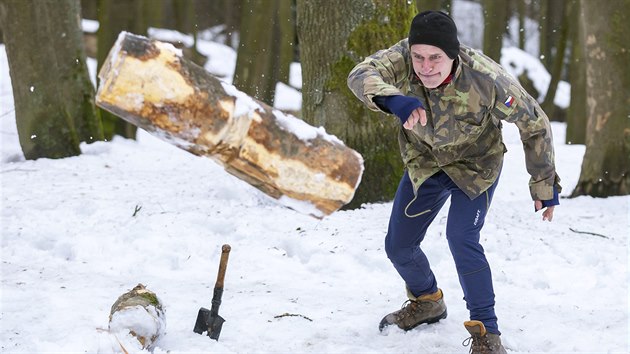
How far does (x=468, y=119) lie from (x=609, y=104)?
Result: 16.3 feet

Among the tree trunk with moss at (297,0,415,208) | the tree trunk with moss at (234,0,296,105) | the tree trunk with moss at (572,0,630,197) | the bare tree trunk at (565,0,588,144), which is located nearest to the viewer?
the tree trunk with moss at (297,0,415,208)

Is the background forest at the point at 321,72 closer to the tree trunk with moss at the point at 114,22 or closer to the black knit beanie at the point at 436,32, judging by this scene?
the tree trunk with moss at the point at 114,22

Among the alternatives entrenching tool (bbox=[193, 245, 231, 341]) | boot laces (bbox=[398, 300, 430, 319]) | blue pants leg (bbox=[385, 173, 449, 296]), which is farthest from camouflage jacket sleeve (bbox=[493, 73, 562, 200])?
entrenching tool (bbox=[193, 245, 231, 341])

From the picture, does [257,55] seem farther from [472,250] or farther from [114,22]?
[472,250]

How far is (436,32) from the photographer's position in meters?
3.65

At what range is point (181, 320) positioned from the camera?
4.45m

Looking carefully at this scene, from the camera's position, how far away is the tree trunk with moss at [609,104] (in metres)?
8.25

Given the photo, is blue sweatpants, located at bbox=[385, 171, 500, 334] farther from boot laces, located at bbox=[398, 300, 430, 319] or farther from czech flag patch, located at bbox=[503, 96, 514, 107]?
czech flag patch, located at bbox=[503, 96, 514, 107]

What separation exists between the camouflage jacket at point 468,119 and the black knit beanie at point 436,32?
0.17m

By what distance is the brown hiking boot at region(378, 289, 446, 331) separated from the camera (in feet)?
15.1

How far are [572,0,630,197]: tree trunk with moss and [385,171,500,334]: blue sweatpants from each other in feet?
14.8

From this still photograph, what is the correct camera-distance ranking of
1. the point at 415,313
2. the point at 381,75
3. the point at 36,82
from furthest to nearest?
the point at 36,82 → the point at 415,313 → the point at 381,75

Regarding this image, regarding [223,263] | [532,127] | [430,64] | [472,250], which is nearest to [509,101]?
[532,127]

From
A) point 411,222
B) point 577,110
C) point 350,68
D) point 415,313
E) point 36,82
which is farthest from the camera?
point 577,110
